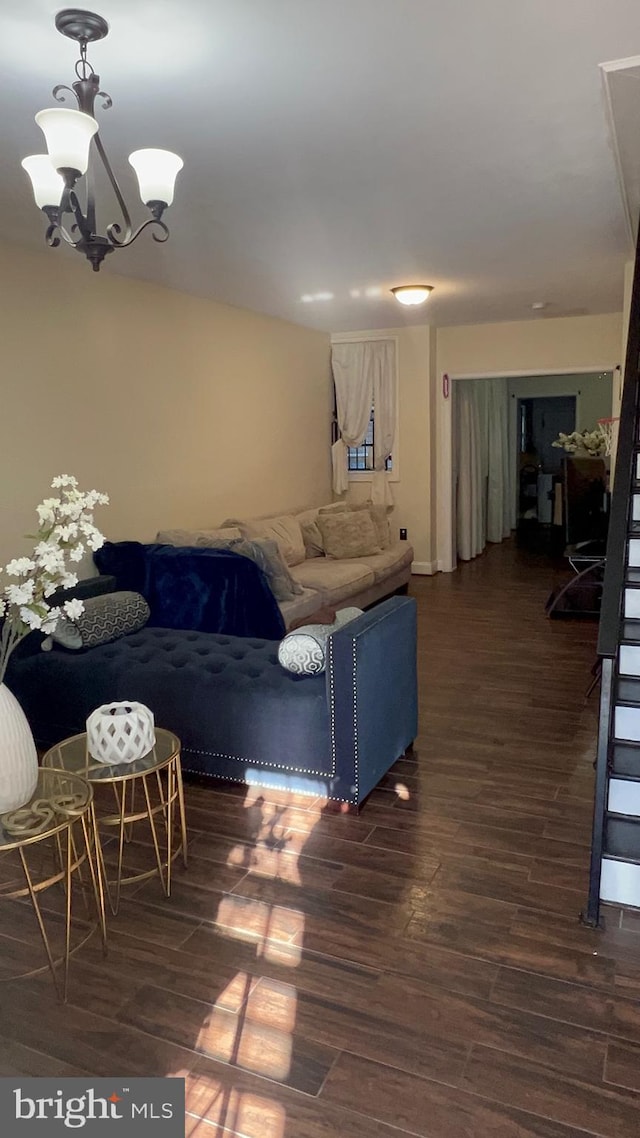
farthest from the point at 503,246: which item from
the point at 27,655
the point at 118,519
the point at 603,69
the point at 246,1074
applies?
the point at 246,1074

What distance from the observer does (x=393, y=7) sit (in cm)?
205

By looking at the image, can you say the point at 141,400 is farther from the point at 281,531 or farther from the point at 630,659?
the point at 630,659

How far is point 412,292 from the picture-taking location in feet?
18.1

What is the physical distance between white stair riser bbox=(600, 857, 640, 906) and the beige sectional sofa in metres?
2.74

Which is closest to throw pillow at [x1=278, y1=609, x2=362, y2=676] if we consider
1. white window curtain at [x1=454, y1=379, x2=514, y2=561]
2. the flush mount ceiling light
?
the flush mount ceiling light

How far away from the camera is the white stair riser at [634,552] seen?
3408 mm

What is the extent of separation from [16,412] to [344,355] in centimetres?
458

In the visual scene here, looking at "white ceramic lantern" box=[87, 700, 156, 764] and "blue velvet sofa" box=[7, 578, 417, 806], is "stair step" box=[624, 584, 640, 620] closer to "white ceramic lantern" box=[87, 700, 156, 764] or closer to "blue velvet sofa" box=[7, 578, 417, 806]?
"blue velvet sofa" box=[7, 578, 417, 806]

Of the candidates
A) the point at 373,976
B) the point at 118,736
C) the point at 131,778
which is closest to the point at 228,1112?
the point at 373,976

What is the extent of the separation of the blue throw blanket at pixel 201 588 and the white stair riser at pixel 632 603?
2.10 meters

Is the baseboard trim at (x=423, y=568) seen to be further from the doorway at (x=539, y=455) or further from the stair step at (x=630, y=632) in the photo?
the stair step at (x=630, y=632)

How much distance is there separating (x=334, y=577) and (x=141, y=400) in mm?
1881

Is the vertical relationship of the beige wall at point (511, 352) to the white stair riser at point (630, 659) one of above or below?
above

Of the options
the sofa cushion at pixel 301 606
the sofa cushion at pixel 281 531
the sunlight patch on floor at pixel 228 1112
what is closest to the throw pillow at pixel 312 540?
the sofa cushion at pixel 281 531
